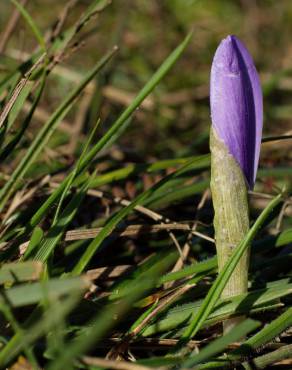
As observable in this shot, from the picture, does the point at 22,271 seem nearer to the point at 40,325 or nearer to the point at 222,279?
the point at 40,325

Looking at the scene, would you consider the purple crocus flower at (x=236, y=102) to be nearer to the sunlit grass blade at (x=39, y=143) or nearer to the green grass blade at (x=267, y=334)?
the green grass blade at (x=267, y=334)

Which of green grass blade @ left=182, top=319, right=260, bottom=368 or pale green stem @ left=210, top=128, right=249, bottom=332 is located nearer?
green grass blade @ left=182, top=319, right=260, bottom=368

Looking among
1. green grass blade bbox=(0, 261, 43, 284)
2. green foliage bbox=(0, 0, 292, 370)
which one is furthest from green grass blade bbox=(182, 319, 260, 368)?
green grass blade bbox=(0, 261, 43, 284)

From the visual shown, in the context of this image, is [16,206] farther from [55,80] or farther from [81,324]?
[55,80]

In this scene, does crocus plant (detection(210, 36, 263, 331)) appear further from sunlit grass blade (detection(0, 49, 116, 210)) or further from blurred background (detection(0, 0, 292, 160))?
blurred background (detection(0, 0, 292, 160))

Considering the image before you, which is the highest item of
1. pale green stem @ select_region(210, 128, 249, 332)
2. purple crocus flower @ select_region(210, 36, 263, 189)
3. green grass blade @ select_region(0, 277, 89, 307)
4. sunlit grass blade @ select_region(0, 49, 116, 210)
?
sunlit grass blade @ select_region(0, 49, 116, 210)

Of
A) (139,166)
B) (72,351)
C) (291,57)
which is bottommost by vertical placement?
(72,351)

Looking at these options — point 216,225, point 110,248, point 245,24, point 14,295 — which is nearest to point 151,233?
point 110,248

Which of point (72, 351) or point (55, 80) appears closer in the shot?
point (72, 351)
